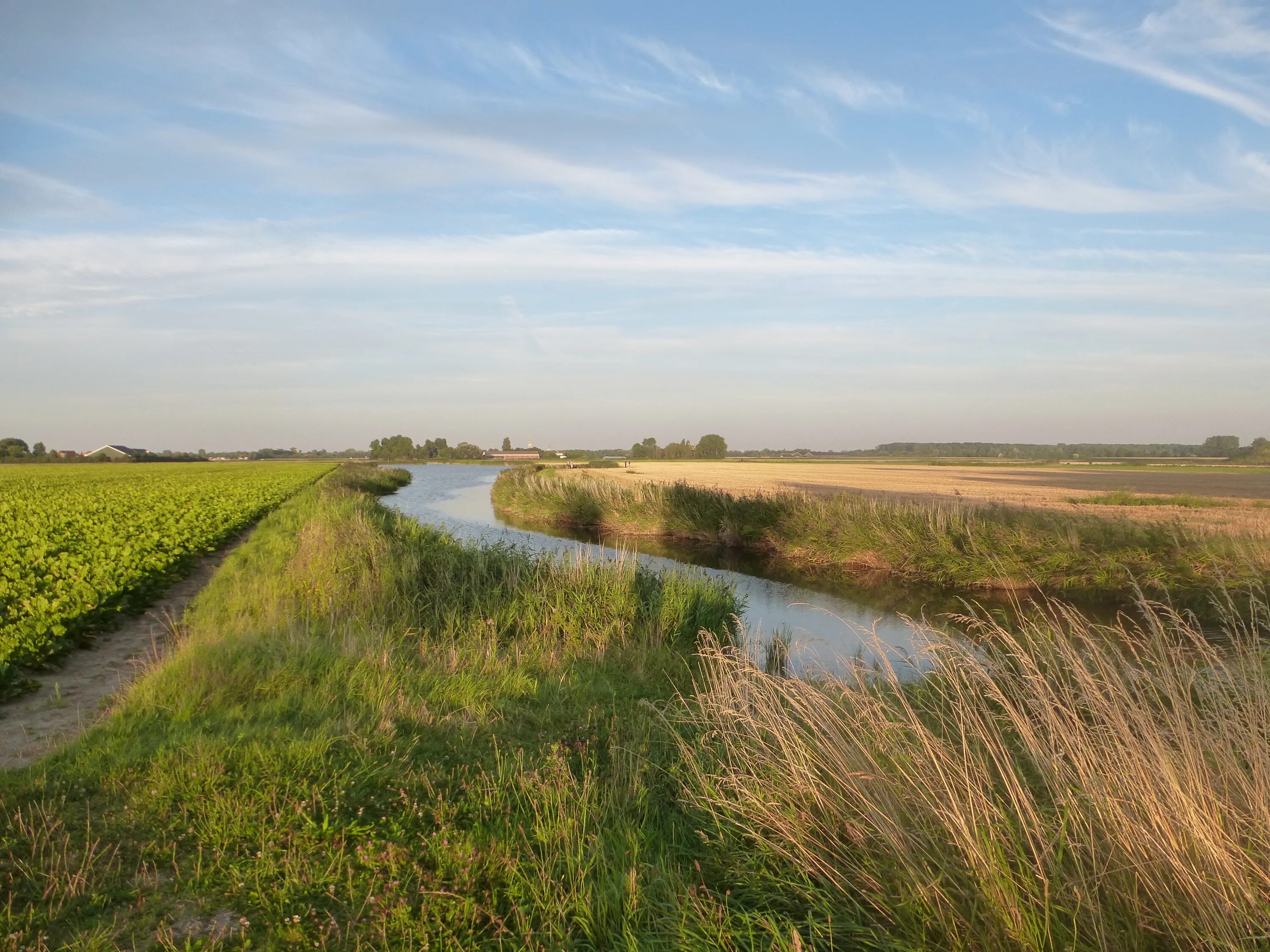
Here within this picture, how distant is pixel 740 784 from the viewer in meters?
4.93

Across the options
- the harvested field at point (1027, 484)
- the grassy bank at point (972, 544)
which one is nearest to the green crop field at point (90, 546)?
the grassy bank at point (972, 544)

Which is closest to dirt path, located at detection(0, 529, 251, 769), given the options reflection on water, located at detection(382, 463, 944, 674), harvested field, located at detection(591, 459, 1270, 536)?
reflection on water, located at detection(382, 463, 944, 674)

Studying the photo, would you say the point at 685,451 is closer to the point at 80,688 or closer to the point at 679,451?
the point at 679,451

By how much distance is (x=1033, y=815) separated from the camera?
3.43 metres

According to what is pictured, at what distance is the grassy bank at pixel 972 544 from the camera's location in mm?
16859

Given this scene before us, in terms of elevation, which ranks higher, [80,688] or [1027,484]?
[80,688]

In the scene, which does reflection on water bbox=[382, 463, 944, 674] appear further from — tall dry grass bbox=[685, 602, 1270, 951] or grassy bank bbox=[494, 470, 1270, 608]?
grassy bank bbox=[494, 470, 1270, 608]

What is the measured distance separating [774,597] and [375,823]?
583 inches

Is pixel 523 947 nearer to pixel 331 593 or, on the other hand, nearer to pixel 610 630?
pixel 610 630

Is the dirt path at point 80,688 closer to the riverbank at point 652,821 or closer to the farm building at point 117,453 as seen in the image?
the riverbank at point 652,821

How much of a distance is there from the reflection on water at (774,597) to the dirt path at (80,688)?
18.8 feet

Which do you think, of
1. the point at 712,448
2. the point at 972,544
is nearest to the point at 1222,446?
the point at 712,448

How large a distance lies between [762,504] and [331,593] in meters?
18.2

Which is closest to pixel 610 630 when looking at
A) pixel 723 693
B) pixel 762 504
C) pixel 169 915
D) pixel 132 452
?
pixel 723 693
